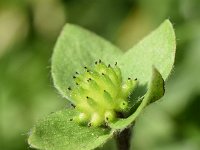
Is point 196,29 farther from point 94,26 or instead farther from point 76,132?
point 76,132

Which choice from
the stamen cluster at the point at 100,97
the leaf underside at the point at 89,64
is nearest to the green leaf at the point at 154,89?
the leaf underside at the point at 89,64

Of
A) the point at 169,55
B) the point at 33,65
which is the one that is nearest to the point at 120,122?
→ the point at 169,55

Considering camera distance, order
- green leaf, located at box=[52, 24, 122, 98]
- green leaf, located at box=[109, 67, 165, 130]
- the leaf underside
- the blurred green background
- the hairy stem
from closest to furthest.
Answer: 1. green leaf, located at box=[109, 67, 165, 130]
2. the leaf underside
3. the hairy stem
4. green leaf, located at box=[52, 24, 122, 98]
5. the blurred green background

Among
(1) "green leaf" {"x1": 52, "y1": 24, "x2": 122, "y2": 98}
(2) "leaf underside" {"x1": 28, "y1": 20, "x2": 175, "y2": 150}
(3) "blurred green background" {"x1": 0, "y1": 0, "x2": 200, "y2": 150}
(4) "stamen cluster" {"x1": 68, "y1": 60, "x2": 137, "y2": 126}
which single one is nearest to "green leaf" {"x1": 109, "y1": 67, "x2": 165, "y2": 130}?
(2) "leaf underside" {"x1": 28, "y1": 20, "x2": 175, "y2": 150}

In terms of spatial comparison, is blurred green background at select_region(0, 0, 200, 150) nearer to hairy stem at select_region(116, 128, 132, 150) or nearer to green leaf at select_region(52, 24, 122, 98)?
green leaf at select_region(52, 24, 122, 98)

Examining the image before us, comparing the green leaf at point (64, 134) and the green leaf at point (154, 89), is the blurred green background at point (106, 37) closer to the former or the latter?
the green leaf at point (64, 134)

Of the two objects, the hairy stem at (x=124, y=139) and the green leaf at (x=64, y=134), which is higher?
the hairy stem at (x=124, y=139)

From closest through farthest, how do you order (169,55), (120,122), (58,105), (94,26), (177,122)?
(120,122), (169,55), (177,122), (58,105), (94,26)
